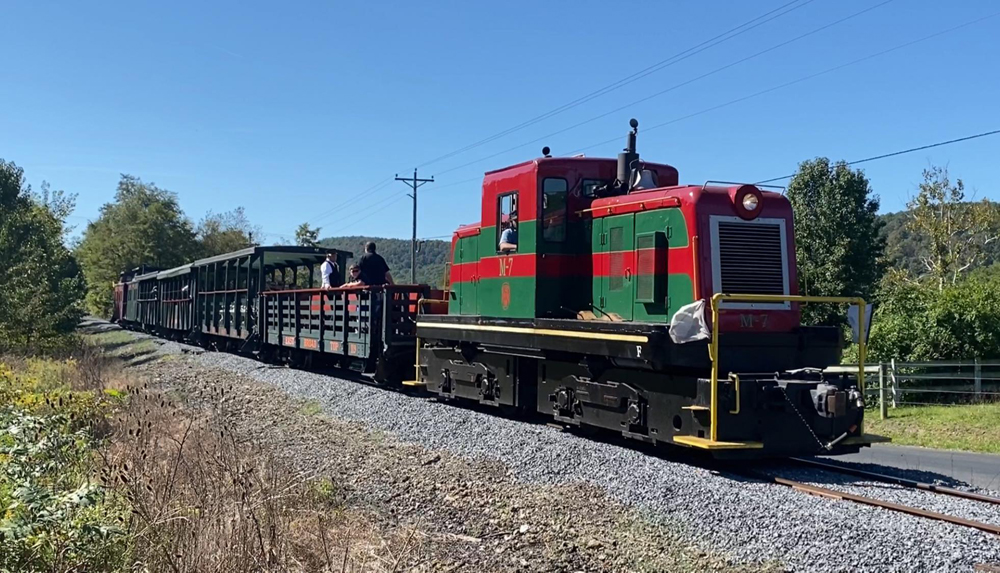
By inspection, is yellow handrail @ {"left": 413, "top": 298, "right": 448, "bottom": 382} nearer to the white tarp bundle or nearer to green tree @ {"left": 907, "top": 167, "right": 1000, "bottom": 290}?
the white tarp bundle

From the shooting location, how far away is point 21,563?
14.4 feet

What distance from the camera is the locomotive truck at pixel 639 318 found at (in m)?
8.22

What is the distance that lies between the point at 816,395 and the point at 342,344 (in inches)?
402

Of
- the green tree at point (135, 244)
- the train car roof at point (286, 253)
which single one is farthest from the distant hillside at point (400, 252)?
the train car roof at point (286, 253)

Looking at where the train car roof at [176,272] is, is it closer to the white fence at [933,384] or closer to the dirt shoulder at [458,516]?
the dirt shoulder at [458,516]

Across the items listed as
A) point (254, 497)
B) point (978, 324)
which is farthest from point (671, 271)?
point (978, 324)

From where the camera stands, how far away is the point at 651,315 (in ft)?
30.2

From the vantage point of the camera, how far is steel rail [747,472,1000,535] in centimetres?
609

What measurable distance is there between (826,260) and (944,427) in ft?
64.1

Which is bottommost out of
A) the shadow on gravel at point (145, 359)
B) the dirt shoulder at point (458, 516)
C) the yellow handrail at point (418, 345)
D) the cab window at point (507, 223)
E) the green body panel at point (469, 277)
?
the dirt shoulder at point (458, 516)

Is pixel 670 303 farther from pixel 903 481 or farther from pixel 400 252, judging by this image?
pixel 400 252

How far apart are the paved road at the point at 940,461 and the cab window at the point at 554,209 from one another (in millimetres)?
4308

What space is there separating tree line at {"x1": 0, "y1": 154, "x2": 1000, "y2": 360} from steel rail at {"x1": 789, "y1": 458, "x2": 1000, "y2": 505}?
1965 millimetres

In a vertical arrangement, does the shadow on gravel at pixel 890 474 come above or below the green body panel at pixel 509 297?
below
